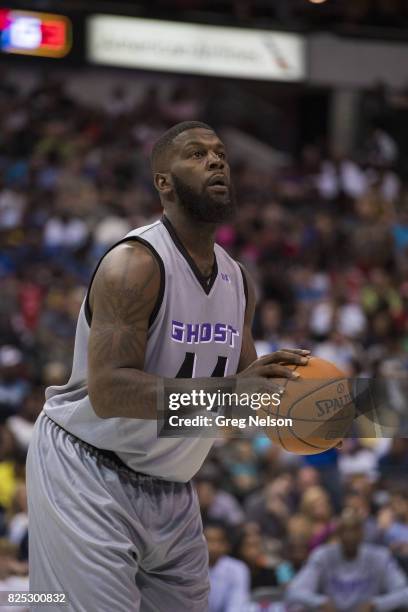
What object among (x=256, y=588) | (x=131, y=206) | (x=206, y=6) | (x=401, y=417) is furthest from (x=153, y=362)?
(x=206, y=6)

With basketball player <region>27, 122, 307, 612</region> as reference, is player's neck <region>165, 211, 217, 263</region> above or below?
above

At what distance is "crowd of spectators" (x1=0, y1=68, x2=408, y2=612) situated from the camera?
7.22 metres

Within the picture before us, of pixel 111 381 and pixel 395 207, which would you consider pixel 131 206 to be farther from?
pixel 111 381

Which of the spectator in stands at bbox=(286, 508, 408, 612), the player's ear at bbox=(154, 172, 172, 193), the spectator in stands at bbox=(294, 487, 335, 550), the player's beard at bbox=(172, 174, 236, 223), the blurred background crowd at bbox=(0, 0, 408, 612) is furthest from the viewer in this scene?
the blurred background crowd at bbox=(0, 0, 408, 612)

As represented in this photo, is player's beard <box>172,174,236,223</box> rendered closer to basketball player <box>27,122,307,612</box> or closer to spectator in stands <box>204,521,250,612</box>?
basketball player <box>27,122,307,612</box>

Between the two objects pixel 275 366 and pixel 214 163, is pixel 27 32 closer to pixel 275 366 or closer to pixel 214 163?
pixel 214 163

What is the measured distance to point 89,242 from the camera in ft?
36.6

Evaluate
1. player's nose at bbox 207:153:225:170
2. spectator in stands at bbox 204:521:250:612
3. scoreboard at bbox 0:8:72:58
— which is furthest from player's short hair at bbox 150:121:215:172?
scoreboard at bbox 0:8:72:58

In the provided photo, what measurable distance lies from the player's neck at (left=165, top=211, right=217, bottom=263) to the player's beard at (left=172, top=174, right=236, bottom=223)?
0.03 metres

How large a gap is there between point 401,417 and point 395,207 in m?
10.1

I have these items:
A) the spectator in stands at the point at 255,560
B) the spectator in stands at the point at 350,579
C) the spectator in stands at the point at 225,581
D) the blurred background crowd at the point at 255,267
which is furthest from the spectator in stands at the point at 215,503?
the spectator in stands at the point at 350,579

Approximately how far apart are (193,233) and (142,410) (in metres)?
0.67

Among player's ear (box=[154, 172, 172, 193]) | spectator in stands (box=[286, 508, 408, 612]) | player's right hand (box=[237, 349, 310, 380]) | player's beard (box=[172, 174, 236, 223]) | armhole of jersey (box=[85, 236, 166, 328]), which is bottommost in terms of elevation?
spectator in stands (box=[286, 508, 408, 612])

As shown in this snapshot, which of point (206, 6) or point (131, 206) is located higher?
point (206, 6)
